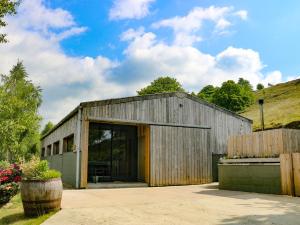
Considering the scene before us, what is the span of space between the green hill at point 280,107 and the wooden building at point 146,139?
17472mm

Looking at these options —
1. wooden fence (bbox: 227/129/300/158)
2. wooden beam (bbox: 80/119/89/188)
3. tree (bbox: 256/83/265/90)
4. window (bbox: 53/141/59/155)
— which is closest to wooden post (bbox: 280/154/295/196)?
wooden fence (bbox: 227/129/300/158)

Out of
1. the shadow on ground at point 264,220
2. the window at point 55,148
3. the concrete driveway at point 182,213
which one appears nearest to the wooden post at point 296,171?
the concrete driveway at point 182,213

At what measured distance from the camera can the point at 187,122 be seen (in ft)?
52.2

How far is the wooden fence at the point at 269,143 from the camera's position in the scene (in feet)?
33.7

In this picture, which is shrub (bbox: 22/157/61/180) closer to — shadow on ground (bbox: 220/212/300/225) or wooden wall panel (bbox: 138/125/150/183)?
shadow on ground (bbox: 220/212/300/225)

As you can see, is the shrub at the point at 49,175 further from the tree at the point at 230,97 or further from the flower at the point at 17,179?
the tree at the point at 230,97

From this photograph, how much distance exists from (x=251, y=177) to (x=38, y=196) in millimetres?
7267

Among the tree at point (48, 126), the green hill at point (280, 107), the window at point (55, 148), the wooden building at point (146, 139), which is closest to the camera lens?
the wooden building at point (146, 139)

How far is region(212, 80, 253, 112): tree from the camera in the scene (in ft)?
170

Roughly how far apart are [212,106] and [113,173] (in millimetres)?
6274

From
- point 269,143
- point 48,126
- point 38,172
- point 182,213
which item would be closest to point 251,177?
point 269,143

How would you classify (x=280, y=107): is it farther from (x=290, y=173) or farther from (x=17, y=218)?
(x=17, y=218)

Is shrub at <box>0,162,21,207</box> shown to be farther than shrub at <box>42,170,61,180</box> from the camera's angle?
Yes

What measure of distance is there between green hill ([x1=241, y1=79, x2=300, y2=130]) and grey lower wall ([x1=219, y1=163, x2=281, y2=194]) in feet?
68.1
